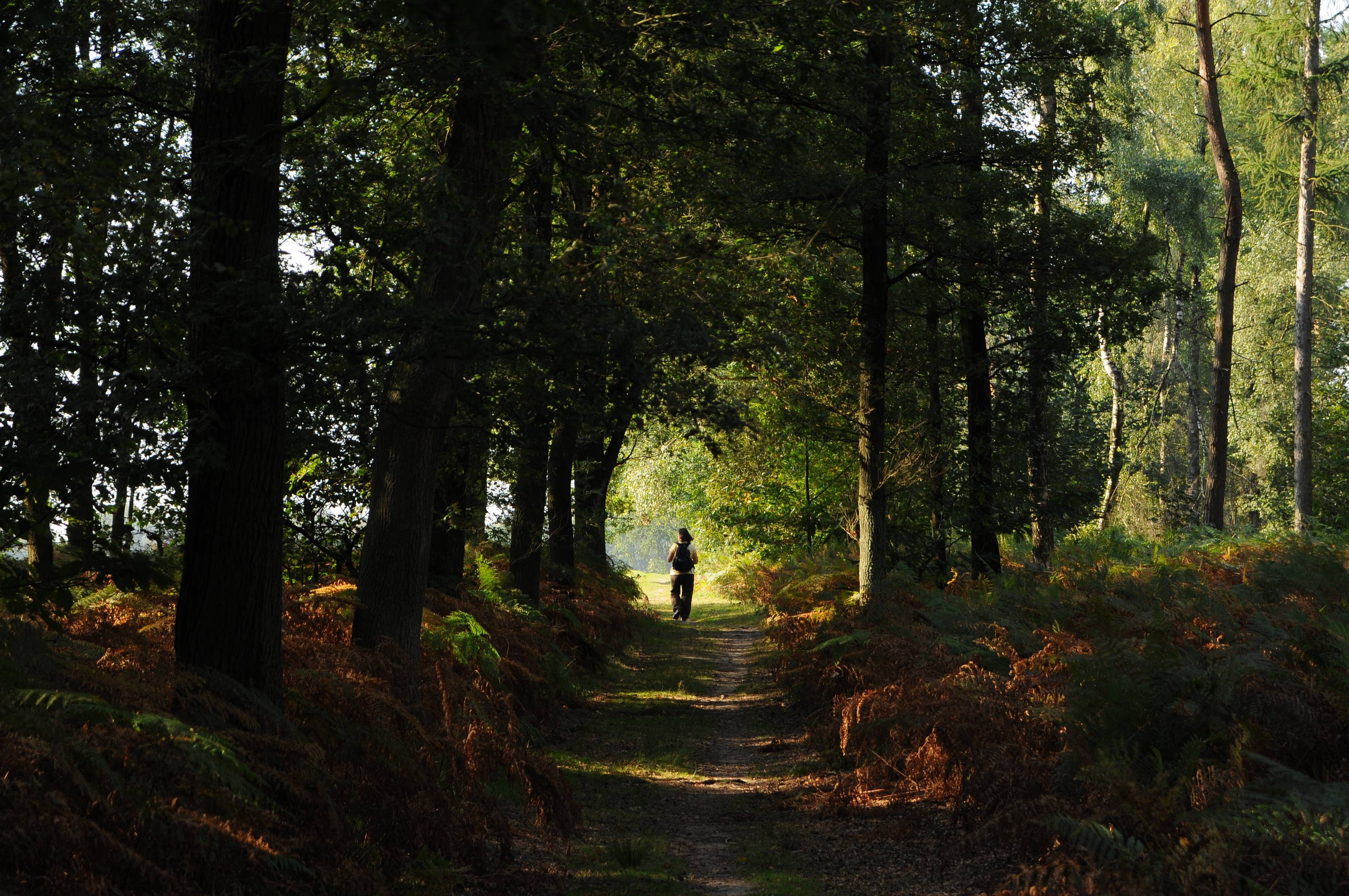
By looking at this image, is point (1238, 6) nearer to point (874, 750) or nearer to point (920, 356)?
point (920, 356)

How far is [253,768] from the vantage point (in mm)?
4570

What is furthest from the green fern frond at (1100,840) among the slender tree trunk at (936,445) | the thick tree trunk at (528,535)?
the slender tree trunk at (936,445)

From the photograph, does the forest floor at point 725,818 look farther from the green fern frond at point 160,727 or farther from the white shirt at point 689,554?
the white shirt at point 689,554

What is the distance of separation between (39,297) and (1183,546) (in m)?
14.0

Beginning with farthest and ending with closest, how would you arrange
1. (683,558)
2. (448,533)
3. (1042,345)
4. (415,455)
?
1. (683,558)
2. (1042,345)
3. (448,533)
4. (415,455)

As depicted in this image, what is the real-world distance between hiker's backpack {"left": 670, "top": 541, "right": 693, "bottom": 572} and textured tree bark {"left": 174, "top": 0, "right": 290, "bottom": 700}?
51.4 feet

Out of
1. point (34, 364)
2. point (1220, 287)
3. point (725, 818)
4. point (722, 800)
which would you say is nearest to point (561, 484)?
point (722, 800)

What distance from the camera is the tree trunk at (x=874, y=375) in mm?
11781

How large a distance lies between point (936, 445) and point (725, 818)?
26.0 feet

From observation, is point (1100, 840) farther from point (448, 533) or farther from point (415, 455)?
point (448, 533)

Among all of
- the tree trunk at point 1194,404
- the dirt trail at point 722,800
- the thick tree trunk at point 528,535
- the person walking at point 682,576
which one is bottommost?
the dirt trail at point 722,800

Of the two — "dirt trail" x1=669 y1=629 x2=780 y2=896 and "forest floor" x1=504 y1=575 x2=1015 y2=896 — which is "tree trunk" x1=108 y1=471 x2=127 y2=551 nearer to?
"forest floor" x1=504 y1=575 x2=1015 y2=896

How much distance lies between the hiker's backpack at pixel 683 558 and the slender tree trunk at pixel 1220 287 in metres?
9.40

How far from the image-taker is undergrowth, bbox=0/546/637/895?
3719 mm
